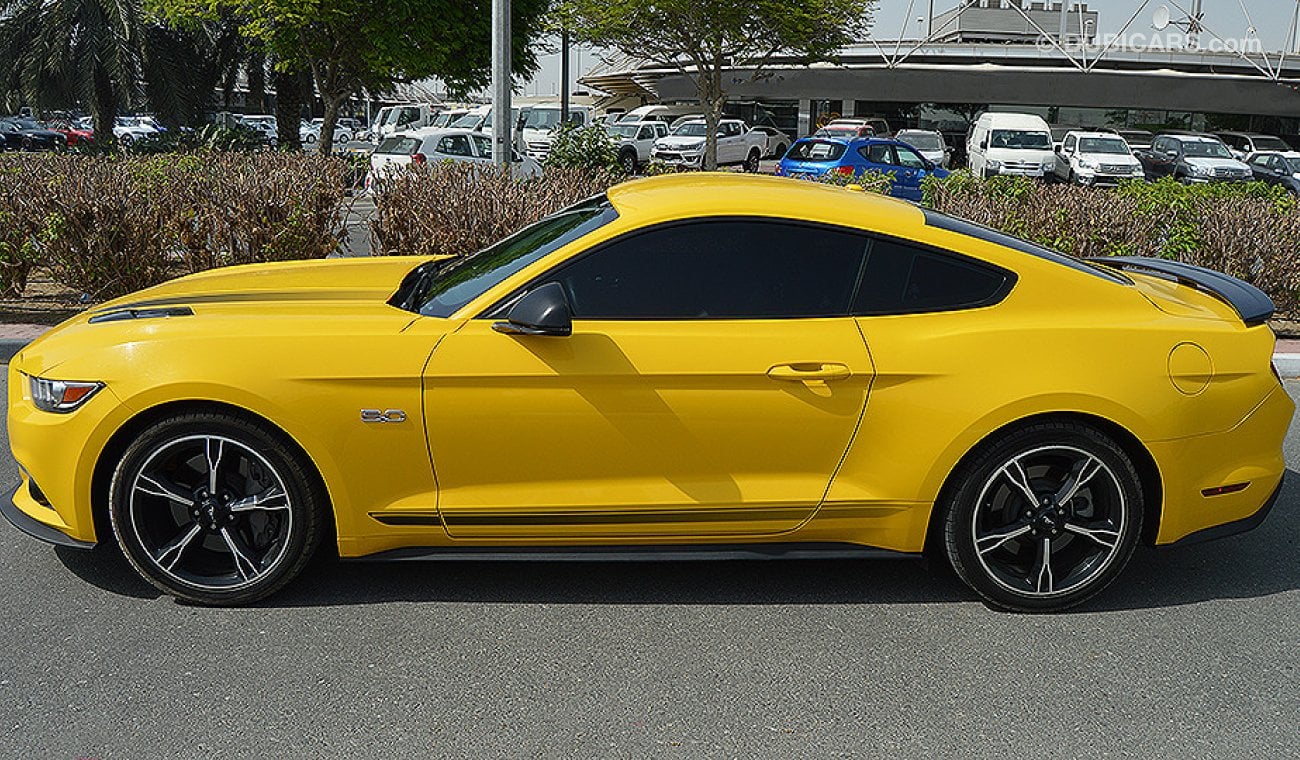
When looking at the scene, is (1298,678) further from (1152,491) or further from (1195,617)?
(1152,491)

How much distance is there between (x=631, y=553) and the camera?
4.24 m

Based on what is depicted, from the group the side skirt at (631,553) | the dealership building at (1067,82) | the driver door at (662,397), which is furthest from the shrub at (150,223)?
Answer: the dealership building at (1067,82)

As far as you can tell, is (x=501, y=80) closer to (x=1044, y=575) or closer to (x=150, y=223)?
(x=150, y=223)

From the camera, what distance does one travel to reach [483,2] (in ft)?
73.3

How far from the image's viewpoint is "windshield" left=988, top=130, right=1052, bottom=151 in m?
32.1

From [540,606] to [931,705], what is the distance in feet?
4.78

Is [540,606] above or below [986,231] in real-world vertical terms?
below

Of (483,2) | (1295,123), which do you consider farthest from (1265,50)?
(483,2)

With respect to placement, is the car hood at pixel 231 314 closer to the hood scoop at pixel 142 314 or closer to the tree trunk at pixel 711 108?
the hood scoop at pixel 142 314

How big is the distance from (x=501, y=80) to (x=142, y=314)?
324 inches

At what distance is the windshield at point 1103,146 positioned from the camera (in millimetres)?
32250

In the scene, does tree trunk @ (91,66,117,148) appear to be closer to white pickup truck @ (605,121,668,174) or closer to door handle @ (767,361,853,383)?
white pickup truck @ (605,121,668,174)

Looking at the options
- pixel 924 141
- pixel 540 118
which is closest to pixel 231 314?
pixel 924 141

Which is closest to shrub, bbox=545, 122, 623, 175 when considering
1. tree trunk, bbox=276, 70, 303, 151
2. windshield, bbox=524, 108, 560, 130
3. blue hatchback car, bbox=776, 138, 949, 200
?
blue hatchback car, bbox=776, 138, 949, 200
